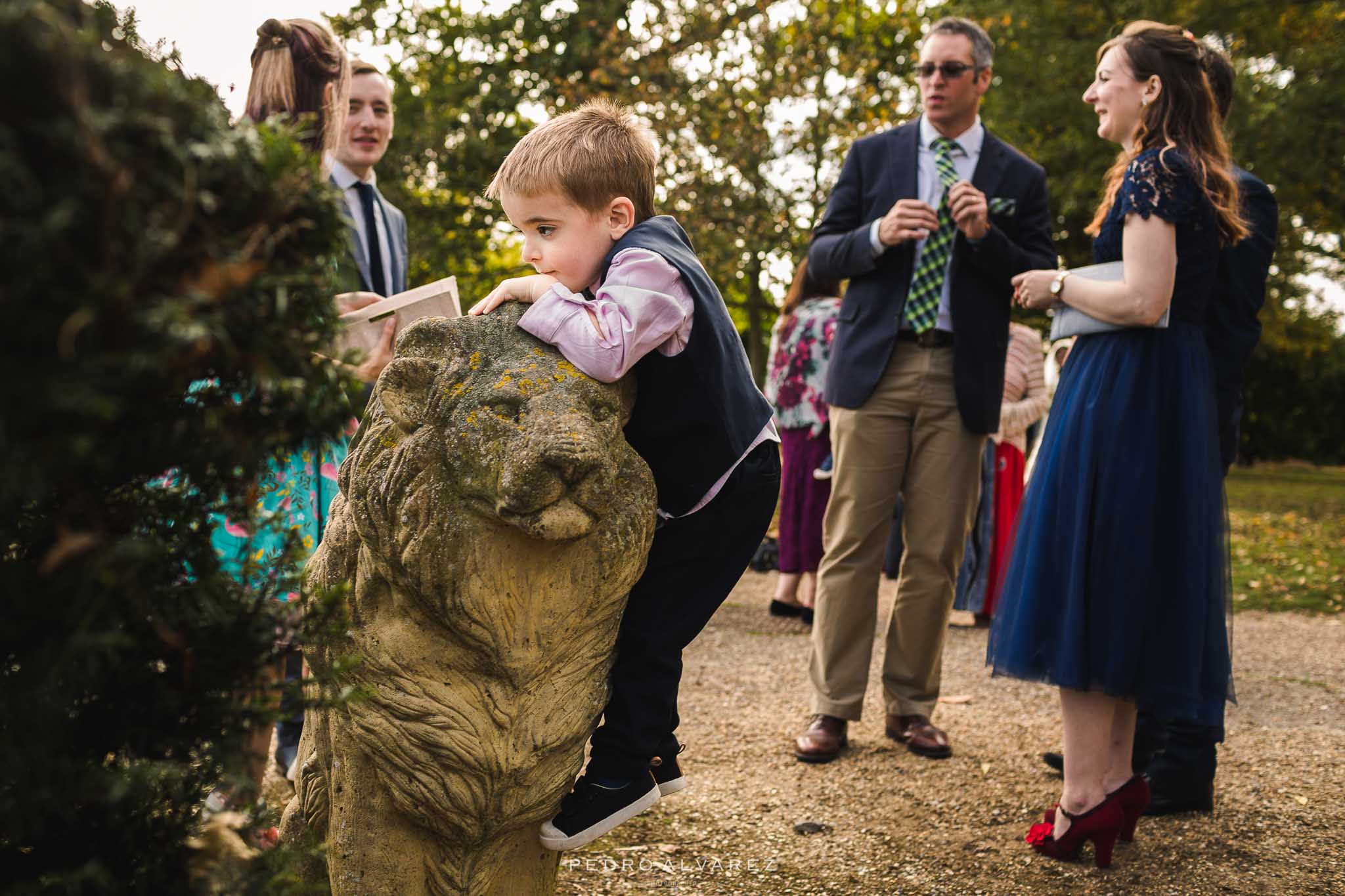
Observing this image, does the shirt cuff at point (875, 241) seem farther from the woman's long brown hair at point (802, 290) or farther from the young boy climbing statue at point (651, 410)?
the woman's long brown hair at point (802, 290)

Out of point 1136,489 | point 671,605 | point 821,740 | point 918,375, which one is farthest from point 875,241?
point 671,605

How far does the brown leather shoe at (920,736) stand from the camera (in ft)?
15.5

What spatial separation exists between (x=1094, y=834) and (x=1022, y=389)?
4.97 meters

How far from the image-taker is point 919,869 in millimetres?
3621

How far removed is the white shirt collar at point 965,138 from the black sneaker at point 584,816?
3.44m

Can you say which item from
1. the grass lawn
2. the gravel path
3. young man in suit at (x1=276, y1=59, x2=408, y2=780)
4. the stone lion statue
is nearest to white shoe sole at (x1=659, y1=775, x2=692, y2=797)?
the stone lion statue

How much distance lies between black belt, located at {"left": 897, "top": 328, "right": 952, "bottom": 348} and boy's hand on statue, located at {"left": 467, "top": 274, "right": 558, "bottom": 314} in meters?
2.61

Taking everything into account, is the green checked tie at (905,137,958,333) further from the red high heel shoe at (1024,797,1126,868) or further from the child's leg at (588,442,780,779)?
the child's leg at (588,442,780,779)

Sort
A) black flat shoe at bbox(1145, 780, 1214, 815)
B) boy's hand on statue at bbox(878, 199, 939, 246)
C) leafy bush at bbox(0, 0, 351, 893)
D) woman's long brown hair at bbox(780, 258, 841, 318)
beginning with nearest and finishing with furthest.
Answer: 1. leafy bush at bbox(0, 0, 351, 893)
2. black flat shoe at bbox(1145, 780, 1214, 815)
3. boy's hand on statue at bbox(878, 199, 939, 246)
4. woman's long brown hair at bbox(780, 258, 841, 318)

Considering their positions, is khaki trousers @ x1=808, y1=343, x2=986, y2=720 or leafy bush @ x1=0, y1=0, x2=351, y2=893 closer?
leafy bush @ x1=0, y1=0, x2=351, y2=893

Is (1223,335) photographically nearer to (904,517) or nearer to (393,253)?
(904,517)

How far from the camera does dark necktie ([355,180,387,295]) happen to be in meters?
4.03

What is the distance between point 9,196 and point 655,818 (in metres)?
3.41

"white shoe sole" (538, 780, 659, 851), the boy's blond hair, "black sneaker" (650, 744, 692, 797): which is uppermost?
the boy's blond hair
